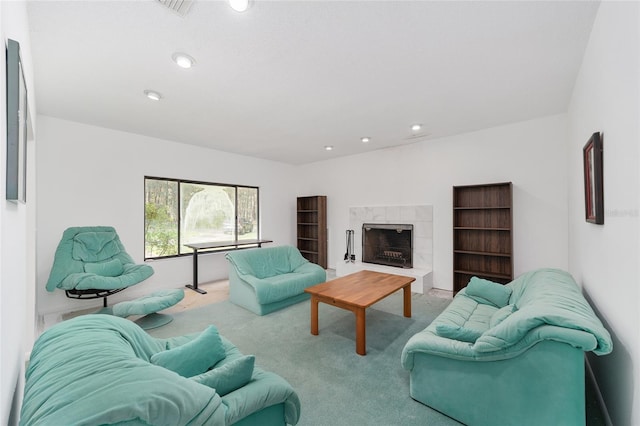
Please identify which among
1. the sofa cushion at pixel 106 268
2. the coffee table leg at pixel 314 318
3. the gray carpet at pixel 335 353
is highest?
the sofa cushion at pixel 106 268

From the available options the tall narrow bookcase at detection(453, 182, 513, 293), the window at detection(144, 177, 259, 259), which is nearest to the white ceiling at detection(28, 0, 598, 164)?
the tall narrow bookcase at detection(453, 182, 513, 293)

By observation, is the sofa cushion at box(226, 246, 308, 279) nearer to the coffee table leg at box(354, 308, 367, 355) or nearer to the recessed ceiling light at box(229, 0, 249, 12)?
the coffee table leg at box(354, 308, 367, 355)

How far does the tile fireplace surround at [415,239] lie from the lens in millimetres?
4414

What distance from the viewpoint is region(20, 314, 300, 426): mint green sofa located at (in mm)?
709

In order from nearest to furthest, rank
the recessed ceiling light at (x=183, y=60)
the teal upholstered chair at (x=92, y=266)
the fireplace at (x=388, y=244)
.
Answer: the recessed ceiling light at (x=183, y=60)
the teal upholstered chair at (x=92, y=266)
the fireplace at (x=388, y=244)

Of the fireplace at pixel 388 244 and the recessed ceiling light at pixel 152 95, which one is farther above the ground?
the recessed ceiling light at pixel 152 95

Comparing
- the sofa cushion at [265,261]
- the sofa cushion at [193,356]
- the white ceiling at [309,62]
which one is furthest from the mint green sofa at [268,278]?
the white ceiling at [309,62]

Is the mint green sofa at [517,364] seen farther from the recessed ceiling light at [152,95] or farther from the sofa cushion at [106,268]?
the sofa cushion at [106,268]

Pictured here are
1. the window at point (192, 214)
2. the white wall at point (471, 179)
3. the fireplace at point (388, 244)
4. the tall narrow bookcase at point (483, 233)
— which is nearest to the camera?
the white wall at point (471, 179)

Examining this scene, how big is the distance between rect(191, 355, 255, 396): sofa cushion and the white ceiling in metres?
1.99

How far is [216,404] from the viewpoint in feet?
3.01

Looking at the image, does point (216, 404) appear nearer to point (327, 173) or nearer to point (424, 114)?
point (424, 114)

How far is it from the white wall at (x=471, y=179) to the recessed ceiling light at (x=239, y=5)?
3761mm

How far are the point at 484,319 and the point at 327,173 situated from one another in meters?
4.39
